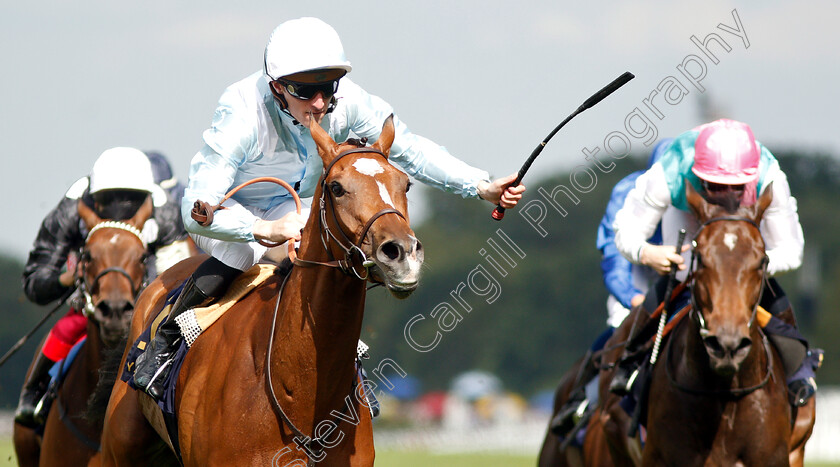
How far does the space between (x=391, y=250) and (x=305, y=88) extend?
1.40 metres

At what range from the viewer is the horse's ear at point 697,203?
20.6 feet

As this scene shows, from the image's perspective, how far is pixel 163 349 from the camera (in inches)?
229

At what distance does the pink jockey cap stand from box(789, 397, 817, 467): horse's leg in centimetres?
149

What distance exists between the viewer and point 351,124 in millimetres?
6012

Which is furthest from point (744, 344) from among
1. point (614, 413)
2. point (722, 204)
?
point (614, 413)

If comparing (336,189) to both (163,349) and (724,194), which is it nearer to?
(163,349)

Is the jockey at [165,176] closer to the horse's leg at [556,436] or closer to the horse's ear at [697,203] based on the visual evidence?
the horse's leg at [556,436]

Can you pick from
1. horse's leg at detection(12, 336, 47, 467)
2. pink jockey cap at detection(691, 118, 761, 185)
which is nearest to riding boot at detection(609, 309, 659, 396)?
pink jockey cap at detection(691, 118, 761, 185)

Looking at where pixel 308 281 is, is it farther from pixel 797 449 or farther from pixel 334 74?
pixel 797 449

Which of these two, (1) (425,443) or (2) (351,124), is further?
(1) (425,443)

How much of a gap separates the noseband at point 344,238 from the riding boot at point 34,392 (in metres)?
4.26

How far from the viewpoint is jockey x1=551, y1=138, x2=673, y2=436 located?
8945 mm

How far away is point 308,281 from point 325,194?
452mm

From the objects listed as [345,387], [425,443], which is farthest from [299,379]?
[425,443]
